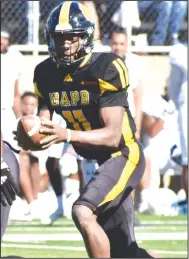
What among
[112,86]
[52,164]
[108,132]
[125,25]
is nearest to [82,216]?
[108,132]

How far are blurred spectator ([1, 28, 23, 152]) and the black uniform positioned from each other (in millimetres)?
3566

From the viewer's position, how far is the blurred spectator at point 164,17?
37.8 feet

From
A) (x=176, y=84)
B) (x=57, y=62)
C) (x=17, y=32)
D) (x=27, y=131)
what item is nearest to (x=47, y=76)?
(x=57, y=62)

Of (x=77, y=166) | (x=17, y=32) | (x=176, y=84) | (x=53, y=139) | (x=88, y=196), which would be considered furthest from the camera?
→ (x=17, y=32)

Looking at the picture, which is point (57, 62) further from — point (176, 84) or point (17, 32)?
point (17, 32)

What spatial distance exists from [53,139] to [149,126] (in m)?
5.71

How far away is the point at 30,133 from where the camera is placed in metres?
4.88

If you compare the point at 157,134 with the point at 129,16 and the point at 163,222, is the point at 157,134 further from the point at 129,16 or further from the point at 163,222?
the point at 129,16

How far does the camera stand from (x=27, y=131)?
16.1 feet

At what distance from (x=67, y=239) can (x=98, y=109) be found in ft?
10.1

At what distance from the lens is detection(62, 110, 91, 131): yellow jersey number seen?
5320mm

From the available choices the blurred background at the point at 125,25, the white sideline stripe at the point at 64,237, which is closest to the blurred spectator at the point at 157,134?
the blurred background at the point at 125,25

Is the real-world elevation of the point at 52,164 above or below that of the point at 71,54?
below

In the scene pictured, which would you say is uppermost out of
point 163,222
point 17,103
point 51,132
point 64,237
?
point 51,132
